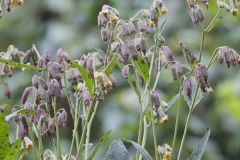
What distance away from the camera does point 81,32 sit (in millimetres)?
3080

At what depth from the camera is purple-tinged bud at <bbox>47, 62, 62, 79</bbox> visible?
92 cm

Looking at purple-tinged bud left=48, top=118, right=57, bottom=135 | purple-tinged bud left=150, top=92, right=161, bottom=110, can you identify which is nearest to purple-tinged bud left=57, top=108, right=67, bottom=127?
purple-tinged bud left=48, top=118, right=57, bottom=135

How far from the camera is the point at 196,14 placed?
0.99m

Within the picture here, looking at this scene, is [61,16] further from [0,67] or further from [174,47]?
[0,67]

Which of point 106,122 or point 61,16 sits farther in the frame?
point 61,16

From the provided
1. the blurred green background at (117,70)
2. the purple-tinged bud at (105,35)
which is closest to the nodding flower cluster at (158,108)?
the purple-tinged bud at (105,35)

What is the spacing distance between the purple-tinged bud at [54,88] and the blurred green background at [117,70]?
162 centimetres

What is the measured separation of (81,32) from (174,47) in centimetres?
46

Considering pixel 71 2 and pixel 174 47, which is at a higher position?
pixel 71 2

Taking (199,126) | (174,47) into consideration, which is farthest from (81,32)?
(199,126)

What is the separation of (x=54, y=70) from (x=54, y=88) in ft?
0.08

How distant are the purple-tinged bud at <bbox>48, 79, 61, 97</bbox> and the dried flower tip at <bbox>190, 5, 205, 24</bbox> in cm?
22

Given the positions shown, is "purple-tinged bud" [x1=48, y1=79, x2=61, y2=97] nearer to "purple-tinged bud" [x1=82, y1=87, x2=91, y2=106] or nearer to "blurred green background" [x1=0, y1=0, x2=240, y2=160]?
"purple-tinged bud" [x1=82, y1=87, x2=91, y2=106]

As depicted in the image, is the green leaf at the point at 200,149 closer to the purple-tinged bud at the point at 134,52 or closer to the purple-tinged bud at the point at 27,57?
the purple-tinged bud at the point at 134,52
